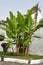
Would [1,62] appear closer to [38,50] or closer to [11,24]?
[11,24]

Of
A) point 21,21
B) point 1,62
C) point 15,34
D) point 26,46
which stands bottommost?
point 1,62

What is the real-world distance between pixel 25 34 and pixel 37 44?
98.1 inches

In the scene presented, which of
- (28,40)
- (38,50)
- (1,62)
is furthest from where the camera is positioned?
(38,50)

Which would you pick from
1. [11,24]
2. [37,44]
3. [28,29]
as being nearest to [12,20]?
[11,24]

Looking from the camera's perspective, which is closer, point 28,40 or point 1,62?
point 1,62

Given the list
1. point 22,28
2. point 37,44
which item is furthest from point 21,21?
point 37,44

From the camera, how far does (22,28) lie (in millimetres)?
A: 13203

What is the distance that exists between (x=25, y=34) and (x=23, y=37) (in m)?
0.24

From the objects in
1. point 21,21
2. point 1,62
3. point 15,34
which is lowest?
point 1,62

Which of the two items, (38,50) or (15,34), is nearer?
(15,34)

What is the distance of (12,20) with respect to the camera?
43.2 ft

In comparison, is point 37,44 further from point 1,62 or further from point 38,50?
point 1,62

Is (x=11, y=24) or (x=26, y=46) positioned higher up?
(x=11, y=24)

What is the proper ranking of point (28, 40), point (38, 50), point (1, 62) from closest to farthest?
point (1, 62) < point (28, 40) < point (38, 50)
